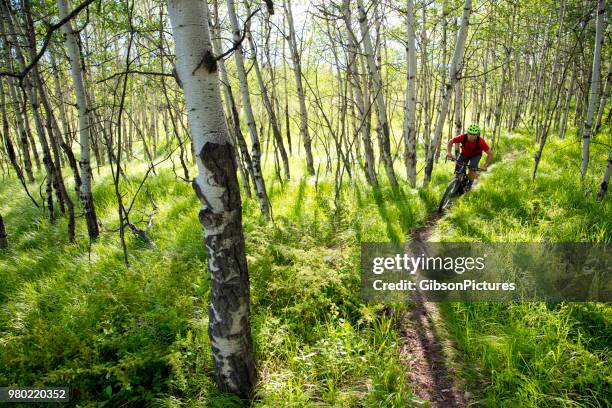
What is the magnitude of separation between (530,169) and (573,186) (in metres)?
1.79

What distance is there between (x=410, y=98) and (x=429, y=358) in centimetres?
519

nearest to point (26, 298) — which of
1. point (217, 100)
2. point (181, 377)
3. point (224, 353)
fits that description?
point (181, 377)

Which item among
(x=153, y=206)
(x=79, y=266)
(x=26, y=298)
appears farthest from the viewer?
(x=153, y=206)

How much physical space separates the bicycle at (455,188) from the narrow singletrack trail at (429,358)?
287 centimetres

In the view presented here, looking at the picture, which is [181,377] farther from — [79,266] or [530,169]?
[530,169]

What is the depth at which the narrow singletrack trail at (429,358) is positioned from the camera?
2674mm

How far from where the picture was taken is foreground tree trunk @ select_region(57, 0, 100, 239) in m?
4.89

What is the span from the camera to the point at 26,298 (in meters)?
4.14

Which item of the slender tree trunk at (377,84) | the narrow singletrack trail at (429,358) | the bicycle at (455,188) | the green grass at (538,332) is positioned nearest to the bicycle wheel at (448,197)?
the bicycle at (455,188)

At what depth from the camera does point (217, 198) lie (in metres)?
2.22

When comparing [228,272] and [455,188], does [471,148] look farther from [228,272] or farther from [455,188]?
[228,272]

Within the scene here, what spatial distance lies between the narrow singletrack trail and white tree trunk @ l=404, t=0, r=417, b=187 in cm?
409

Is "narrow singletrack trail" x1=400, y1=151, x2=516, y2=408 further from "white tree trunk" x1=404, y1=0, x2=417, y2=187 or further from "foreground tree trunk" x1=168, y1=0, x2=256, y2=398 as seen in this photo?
"white tree trunk" x1=404, y1=0, x2=417, y2=187

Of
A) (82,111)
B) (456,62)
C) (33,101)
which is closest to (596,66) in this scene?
(456,62)
